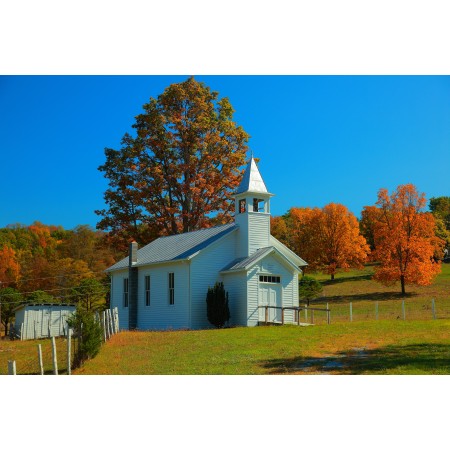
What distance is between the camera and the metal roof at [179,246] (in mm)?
28328

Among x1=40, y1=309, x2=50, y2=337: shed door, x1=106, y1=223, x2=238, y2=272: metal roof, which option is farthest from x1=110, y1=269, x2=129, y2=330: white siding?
x1=40, y1=309, x2=50, y2=337: shed door

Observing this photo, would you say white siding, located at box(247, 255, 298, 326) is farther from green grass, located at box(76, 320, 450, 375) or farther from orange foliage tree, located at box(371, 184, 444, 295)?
orange foliage tree, located at box(371, 184, 444, 295)

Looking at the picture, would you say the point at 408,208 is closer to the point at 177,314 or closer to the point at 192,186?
the point at 192,186

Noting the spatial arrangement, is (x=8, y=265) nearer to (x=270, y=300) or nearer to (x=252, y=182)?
(x=252, y=182)

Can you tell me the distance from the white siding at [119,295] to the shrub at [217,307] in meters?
6.75

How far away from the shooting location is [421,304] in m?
41.4

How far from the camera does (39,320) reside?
33.8m

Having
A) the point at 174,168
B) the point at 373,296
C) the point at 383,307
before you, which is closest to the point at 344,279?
the point at 373,296

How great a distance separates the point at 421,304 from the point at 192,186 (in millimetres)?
17639

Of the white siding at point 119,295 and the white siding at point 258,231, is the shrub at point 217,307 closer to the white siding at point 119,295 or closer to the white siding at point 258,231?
the white siding at point 258,231

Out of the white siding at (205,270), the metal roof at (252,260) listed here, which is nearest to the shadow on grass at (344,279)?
the white siding at (205,270)

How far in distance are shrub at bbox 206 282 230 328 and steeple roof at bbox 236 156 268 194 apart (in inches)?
197

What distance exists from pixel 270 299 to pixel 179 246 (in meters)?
5.59
